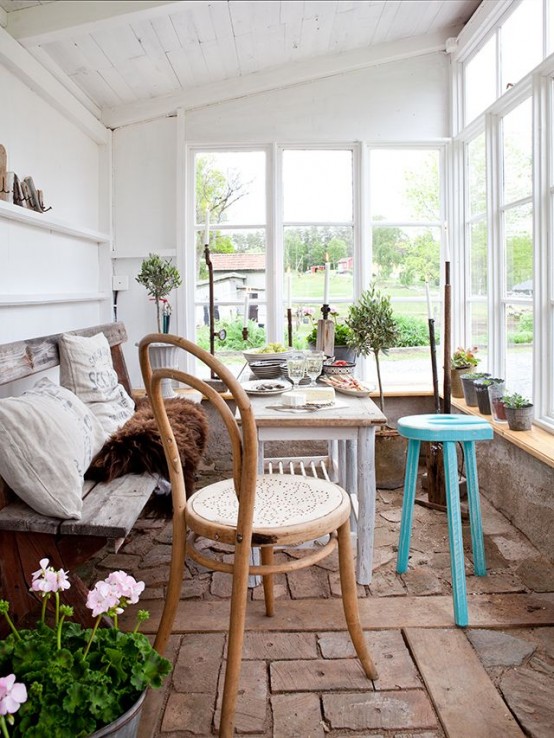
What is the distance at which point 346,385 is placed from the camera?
8.18 ft

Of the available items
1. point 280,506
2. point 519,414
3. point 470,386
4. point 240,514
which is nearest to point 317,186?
point 470,386

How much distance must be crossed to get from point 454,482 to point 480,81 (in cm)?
243

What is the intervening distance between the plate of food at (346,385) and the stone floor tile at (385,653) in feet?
2.81

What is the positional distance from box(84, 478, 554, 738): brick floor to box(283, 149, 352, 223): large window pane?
7.21 feet

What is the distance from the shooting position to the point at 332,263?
157 inches

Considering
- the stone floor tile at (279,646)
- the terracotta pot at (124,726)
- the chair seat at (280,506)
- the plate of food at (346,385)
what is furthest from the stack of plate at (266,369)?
the terracotta pot at (124,726)

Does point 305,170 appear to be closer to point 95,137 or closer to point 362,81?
point 362,81

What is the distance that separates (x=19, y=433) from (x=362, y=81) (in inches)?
123

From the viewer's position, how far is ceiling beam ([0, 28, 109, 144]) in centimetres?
246

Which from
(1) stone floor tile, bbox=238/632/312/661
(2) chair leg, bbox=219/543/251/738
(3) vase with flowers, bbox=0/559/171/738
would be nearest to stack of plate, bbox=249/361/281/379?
(1) stone floor tile, bbox=238/632/312/661

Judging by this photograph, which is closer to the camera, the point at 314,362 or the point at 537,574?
the point at 537,574

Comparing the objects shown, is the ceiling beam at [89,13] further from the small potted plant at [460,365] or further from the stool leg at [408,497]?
the small potted plant at [460,365]

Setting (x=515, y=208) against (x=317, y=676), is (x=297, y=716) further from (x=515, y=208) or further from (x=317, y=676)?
(x=515, y=208)

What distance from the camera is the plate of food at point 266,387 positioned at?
2.33m
